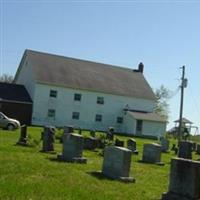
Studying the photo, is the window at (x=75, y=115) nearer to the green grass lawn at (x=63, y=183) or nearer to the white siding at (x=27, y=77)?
A: the white siding at (x=27, y=77)

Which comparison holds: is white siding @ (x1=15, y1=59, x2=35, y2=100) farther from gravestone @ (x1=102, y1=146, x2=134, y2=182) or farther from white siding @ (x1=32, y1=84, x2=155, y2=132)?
gravestone @ (x1=102, y1=146, x2=134, y2=182)

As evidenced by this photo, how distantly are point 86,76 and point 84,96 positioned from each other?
9.50 ft

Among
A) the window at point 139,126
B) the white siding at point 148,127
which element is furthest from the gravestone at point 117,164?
the window at point 139,126

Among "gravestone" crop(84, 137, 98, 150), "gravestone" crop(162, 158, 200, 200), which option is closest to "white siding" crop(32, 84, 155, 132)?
"gravestone" crop(84, 137, 98, 150)

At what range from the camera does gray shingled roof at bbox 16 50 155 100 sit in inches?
1999

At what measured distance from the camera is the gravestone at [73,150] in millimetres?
16688

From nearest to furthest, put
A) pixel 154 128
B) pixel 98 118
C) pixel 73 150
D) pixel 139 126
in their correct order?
pixel 73 150
pixel 139 126
pixel 98 118
pixel 154 128

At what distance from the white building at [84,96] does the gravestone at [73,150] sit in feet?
105

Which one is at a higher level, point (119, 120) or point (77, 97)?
point (77, 97)

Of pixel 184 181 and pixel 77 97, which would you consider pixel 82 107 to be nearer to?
pixel 77 97

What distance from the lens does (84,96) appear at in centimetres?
5225

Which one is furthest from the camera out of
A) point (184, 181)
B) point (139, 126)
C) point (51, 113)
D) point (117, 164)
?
point (139, 126)

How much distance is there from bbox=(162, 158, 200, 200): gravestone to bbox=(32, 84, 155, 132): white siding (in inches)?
1531

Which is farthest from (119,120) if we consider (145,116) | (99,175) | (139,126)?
(99,175)
